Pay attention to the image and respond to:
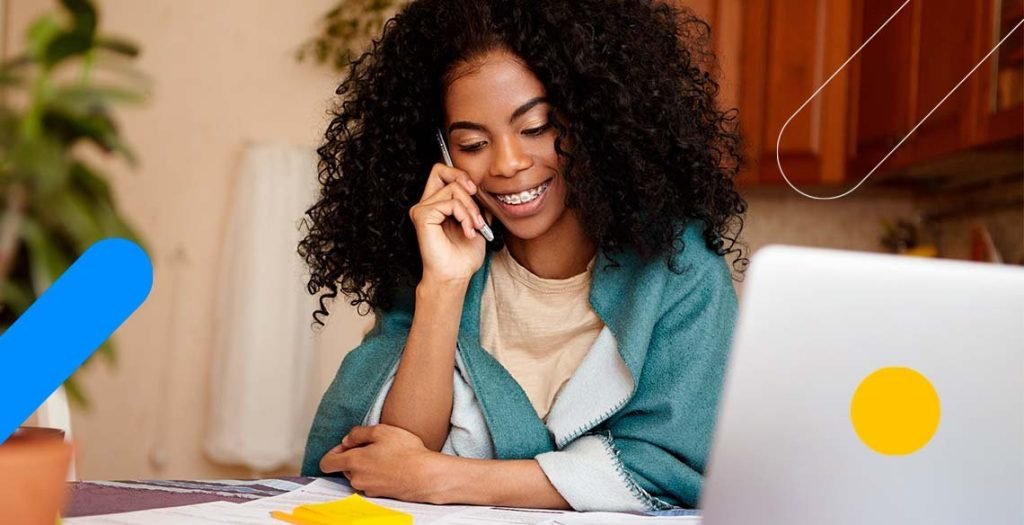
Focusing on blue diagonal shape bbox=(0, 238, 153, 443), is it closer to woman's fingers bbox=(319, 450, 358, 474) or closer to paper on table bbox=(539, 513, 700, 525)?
paper on table bbox=(539, 513, 700, 525)

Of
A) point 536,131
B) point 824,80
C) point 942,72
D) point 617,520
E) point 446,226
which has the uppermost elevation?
point 824,80

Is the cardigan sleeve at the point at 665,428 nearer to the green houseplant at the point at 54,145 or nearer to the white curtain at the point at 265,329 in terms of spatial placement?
the green houseplant at the point at 54,145

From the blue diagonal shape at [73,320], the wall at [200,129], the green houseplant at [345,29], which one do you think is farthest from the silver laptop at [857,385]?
the wall at [200,129]

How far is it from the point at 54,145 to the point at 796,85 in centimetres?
279

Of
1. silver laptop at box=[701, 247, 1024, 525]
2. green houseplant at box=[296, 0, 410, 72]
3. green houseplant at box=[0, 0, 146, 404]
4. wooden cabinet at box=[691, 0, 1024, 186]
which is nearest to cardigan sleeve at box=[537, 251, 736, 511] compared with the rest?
silver laptop at box=[701, 247, 1024, 525]

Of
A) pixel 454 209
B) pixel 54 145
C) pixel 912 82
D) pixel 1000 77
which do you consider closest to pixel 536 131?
pixel 454 209

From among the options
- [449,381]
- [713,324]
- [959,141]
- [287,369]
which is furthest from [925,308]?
[287,369]

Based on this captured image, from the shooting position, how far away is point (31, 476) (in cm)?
35

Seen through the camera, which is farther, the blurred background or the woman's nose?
the blurred background

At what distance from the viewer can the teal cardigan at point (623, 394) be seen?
1.11 metres

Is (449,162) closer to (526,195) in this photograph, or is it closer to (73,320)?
(526,195)

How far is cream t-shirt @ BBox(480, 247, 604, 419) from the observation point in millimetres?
1315

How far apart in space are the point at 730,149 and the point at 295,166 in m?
1.86

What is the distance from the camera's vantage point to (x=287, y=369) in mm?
2955
